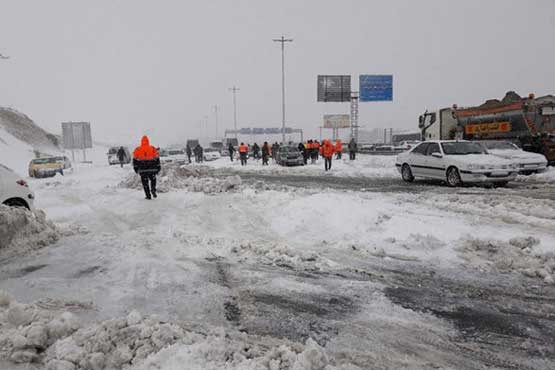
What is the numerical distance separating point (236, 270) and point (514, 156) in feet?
49.1

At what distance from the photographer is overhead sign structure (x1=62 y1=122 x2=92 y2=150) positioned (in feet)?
115

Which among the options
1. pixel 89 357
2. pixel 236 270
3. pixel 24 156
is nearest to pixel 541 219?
pixel 236 270

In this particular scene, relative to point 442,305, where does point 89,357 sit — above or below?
above

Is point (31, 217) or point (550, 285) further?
point (31, 217)

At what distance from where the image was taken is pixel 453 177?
1241 cm

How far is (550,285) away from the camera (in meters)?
4.11

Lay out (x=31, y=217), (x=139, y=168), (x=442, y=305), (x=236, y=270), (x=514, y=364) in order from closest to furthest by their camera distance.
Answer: (x=514, y=364) → (x=442, y=305) → (x=236, y=270) → (x=31, y=217) → (x=139, y=168)

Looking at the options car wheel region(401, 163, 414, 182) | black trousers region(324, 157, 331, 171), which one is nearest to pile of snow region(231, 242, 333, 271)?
car wheel region(401, 163, 414, 182)

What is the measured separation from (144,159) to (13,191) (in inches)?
145

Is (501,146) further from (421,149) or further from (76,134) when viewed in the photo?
(76,134)

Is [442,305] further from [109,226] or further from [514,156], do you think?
[514,156]

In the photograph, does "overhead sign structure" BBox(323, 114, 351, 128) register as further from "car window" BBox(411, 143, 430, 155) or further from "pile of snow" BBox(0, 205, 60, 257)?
"pile of snow" BBox(0, 205, 60, 257)

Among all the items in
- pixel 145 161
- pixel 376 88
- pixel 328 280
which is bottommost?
pixel 328 280

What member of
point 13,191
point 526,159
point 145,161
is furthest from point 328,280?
point 526,159
